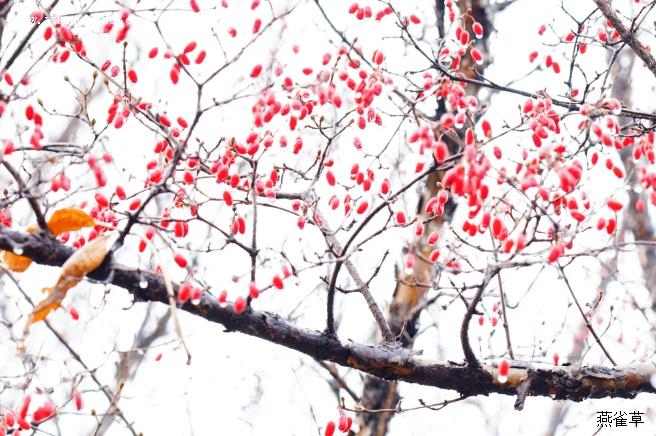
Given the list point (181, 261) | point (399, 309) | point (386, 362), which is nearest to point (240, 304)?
point (181, 261)

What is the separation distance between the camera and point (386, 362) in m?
3.83

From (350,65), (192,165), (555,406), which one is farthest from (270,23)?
(555,406)

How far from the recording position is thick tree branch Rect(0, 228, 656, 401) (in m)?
3.38

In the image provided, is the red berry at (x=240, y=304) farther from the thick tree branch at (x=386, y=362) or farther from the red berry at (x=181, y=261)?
the red berry at (x=181, y=261)

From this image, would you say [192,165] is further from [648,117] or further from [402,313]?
[402,313]

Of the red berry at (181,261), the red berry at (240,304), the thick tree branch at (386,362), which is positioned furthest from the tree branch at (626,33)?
the red berry at (181,261)

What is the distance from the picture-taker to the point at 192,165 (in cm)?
407

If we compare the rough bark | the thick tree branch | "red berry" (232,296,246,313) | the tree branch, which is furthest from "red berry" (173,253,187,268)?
the rough bark

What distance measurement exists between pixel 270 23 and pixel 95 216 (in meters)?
1.41

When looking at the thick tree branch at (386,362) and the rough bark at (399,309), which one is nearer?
the thick tree branch at (386,362)

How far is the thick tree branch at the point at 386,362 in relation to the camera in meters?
3.38

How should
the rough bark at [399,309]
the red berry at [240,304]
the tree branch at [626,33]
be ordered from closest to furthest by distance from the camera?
the red berry at [240,304]
the tree branch at [626,33]
the rough bark at [399,309]

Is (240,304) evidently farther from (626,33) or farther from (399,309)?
(399,309)

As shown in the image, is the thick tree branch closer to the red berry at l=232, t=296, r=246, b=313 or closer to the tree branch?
the red berry at l=232, t=296, r=246, b=313
